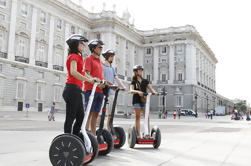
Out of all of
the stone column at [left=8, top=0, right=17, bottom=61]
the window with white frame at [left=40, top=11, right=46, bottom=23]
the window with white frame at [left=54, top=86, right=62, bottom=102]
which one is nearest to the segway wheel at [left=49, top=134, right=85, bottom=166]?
the stone column at [left=8, top=0, right=17, bottom=61]

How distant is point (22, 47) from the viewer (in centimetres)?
3120

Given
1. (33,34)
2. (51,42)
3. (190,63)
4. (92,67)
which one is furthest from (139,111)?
(190,63)

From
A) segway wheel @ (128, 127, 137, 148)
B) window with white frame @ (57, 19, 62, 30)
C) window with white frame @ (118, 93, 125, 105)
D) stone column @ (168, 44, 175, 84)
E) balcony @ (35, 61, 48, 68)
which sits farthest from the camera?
stone column @ (168, 44, 175, 84)

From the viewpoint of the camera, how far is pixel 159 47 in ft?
181

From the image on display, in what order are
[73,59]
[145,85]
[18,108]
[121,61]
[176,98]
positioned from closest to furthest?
[73,59], [145,85], [18,108], [121,61], [176,98]

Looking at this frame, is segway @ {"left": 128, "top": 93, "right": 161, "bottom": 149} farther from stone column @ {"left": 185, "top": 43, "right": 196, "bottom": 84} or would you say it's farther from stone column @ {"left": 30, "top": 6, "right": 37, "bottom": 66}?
stone column @ {"left": 185, "top": 43, "right": 196, "bottom": 84}

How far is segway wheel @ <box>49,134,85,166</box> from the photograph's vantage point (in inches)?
145

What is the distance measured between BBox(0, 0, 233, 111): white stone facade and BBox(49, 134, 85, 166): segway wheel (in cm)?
2626

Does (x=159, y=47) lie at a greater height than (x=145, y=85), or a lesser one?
greater

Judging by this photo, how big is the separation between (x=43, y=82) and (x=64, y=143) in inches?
1181

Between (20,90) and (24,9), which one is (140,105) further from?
(24,9)

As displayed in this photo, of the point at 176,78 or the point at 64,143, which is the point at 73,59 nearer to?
the point at 64,143

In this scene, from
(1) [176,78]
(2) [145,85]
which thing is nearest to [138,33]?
(1) [176,78]

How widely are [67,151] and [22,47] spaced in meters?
30.0
